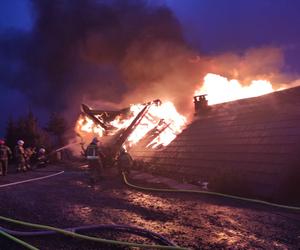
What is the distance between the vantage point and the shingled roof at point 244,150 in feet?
27.9

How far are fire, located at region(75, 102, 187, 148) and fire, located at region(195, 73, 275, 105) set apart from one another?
7.36 feet

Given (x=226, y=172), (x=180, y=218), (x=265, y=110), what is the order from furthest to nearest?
(x=265, y=110) → (x=226, y=172) → (x=180, y=218)

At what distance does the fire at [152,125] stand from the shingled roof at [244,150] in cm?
129

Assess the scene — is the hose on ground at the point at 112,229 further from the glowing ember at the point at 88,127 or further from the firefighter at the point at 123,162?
the glowing ember at the point at 88,127

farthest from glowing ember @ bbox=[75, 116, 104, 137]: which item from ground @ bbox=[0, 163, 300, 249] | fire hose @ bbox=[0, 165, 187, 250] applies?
fire hose @ bbox=[0, 165, 187, 250]

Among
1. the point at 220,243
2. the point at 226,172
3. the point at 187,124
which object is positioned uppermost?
the point at 187,124

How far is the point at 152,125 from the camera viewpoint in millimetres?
18188

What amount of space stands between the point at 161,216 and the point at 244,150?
4410mm

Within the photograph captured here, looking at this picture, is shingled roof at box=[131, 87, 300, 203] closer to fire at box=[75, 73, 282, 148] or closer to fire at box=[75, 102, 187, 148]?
fire at box=[75, 102, 187, 148]

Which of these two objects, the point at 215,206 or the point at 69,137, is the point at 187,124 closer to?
the point at 215,206

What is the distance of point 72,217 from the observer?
7.03 metres

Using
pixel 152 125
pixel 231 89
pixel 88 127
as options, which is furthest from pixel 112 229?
pixel 88 127

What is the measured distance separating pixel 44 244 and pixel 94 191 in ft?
17.2

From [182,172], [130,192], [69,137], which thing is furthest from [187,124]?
[69,137]
